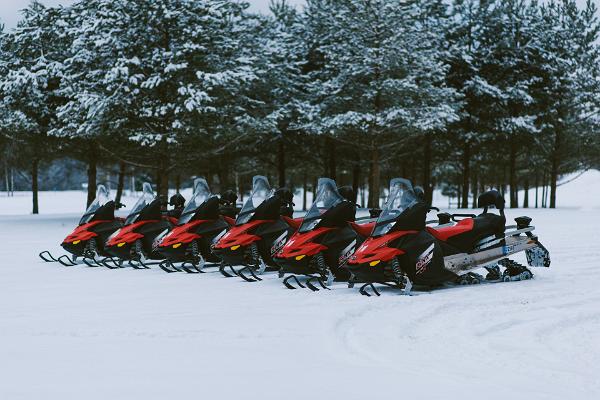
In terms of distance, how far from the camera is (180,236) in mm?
11305

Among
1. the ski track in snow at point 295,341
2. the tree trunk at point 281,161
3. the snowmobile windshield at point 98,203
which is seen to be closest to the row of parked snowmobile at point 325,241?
the snowmobile windshield at point 98,203

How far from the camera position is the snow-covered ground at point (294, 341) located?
4508 mm

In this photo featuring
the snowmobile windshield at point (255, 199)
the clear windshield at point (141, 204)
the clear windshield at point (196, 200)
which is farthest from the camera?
the clear windshield at point (141, 204)

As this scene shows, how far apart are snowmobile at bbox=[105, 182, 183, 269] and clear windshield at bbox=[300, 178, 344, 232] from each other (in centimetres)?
323

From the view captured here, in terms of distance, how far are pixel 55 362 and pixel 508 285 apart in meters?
5.78

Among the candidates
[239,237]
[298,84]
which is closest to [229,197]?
[239,237]

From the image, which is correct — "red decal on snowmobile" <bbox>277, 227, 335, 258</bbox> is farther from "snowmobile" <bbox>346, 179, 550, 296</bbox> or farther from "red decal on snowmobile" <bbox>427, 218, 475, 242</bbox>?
"red decal on snowmobile" <bbox>427, 218, 475, 242</bbox>

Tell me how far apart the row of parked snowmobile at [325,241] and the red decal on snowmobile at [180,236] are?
2 cm

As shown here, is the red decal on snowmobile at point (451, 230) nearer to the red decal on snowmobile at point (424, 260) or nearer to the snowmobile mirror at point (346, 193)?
the red decal on snowmobile at point (424, 260)

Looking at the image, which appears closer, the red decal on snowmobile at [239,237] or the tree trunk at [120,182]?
the red decal on snowmobile at [239,237]

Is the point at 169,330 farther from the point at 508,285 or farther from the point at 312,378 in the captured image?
the point at 508,285

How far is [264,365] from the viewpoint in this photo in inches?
200

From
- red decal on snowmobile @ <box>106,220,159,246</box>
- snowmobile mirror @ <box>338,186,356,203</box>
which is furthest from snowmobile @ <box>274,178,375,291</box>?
red decal on snowmobile @ <box>106,220,159,246</box>

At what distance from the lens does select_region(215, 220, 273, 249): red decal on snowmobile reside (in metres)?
10.4
